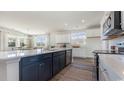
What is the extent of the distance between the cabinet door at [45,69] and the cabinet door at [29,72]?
182 millimetres

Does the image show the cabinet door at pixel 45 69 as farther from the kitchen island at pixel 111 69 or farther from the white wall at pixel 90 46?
the white wall at pixel 90 46

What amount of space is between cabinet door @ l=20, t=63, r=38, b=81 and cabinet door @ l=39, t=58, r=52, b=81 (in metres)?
0.18

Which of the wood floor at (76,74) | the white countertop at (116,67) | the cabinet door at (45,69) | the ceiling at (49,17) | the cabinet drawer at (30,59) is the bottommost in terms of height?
the wood floor at (76,74)

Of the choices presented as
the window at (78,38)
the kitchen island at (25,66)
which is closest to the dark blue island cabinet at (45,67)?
the kitchen island at (25,66)

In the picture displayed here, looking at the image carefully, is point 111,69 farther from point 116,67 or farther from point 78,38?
point 78,38

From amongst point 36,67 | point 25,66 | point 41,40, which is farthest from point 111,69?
point 41,40

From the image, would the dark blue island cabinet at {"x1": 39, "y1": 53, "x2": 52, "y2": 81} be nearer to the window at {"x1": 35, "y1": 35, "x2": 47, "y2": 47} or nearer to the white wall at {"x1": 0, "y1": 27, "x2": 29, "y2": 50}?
the white wall at {"x1": 0, "y1": 27, "x2": 29, "y2": 50}

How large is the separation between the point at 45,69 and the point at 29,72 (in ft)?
2.03

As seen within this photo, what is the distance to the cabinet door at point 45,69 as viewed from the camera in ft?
Result: 7.40

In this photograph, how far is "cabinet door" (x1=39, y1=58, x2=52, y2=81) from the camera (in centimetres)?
226
